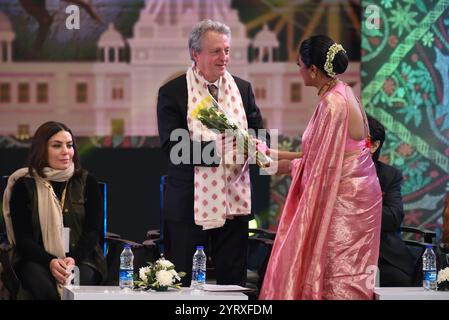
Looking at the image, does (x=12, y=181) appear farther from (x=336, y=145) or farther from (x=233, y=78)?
(x=336, y=145)

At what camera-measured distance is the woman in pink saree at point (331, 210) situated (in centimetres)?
559

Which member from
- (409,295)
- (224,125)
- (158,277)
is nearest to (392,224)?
(409,295)

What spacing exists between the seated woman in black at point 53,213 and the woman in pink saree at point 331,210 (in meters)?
1.15

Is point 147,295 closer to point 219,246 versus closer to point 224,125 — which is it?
point 219,246

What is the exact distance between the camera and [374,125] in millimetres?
6730

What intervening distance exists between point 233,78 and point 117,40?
1.71m

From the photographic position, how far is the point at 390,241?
675cm

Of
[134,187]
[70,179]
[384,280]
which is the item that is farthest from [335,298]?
[134,187]

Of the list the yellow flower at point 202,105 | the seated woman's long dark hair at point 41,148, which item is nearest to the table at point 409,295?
the yellow flower at point 202,105

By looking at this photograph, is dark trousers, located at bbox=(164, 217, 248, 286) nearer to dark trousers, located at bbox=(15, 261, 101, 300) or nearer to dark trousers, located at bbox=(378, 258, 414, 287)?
dark trousers, located at bbox=(15, 261, 101, 300)

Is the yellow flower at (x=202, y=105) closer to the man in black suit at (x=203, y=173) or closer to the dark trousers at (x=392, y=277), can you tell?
the man in black suit at (x=203, y=173)

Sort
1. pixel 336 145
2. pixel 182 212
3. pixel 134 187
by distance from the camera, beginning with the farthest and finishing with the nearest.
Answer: pixel 134 187
pixel 182 212
pixel 336 145

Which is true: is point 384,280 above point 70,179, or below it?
below

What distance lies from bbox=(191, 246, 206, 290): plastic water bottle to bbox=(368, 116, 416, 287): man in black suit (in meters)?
1.40
